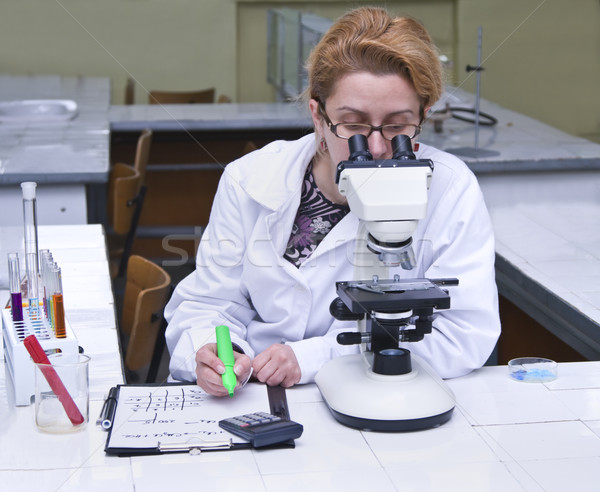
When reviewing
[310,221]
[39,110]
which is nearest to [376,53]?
[310,221]

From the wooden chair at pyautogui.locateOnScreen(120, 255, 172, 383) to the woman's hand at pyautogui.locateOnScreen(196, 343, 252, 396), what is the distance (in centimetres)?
63

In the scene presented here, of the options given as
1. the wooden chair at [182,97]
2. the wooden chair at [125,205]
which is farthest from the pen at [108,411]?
the wooden chair at [182,97]

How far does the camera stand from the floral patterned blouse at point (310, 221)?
1676mm

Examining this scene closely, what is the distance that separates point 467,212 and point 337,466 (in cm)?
60

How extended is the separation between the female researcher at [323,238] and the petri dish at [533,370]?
55 mm

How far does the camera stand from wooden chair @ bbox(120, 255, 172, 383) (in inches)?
78.9

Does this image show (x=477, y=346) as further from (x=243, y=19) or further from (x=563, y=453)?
Result: (x=243, y=19)

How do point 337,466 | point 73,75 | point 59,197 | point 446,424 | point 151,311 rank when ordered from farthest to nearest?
point 73,75 → point 59,197 → point 151,311 → point 446,424 → point 337,466

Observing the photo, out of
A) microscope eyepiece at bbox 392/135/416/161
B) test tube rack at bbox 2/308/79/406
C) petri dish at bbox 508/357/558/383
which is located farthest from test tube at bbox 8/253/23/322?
petri dish at bbox 508/357/558/383

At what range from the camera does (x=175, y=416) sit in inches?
49.8

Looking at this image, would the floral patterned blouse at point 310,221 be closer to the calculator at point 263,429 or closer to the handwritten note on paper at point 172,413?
the handwritten note on paper at point 172,413

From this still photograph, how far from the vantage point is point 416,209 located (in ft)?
3.81

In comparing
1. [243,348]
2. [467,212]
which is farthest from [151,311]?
[467,212]

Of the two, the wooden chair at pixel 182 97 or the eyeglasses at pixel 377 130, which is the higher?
the wooden chair at pixel 182 97
